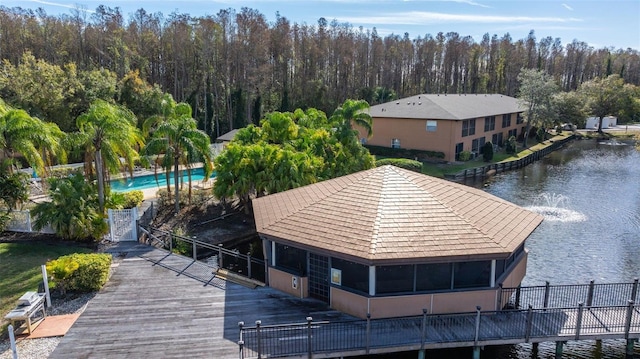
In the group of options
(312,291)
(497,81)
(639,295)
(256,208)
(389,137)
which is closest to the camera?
(312,291)

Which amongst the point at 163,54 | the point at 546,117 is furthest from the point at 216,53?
the point at 546,117

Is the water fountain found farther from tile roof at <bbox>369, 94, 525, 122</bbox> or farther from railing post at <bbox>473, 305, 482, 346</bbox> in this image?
railing post at <bbox>473, 305, 482, 346</bbox>

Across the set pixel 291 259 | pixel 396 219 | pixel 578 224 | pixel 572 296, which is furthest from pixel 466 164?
pixel 291 259

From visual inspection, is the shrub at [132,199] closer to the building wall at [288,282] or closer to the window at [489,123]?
the building wall at [288,282]

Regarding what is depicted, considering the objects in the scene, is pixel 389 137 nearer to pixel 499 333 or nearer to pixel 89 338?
pixel 499 333

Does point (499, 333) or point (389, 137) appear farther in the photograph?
point (389, 137)

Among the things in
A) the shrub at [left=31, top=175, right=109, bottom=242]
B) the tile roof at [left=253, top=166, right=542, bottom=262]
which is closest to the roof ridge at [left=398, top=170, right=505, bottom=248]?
the tile roof at [left=253, top=166, right=542, bottom=262]
